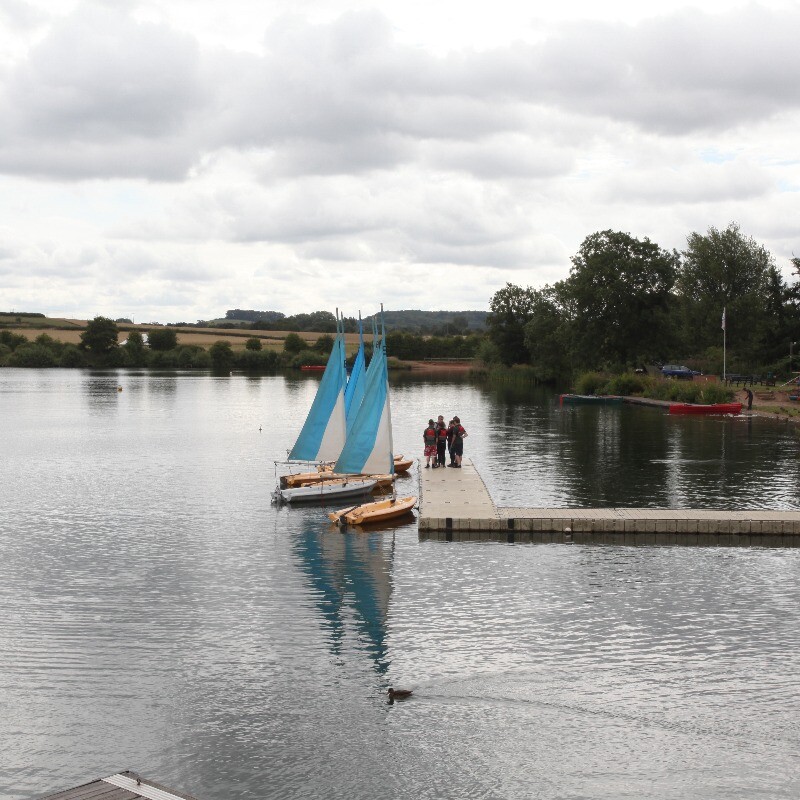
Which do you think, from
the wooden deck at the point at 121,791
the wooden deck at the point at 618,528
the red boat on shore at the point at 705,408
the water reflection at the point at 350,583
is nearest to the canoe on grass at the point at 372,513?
the water reflection at the point at 350,583

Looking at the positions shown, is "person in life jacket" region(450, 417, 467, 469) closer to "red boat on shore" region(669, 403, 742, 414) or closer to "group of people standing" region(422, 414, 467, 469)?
"group of people standing" region(422, 414, 467, 469)

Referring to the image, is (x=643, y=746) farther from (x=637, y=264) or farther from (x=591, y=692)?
(x=637, y=264)

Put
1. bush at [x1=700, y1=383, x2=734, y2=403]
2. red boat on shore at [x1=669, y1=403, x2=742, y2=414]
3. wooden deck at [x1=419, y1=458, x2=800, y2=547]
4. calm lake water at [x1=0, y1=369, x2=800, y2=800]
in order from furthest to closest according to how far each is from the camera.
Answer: bush at [x1=700, y1=383, x2=734, y2=403] < red boat on shore at [x1=669, y1=403, x2=742, y2=414] < wooden deck at [x1=419, y1=458, x2=800, y2=547] < calm lake water at [x1=0, y1=369, x2=800, y2=800]

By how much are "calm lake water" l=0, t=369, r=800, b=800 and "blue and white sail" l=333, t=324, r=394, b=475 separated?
281 cm

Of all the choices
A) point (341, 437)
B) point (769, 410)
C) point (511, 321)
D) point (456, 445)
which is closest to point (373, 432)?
point (341, 437)

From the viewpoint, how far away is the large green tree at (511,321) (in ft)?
512

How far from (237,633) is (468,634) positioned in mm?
5196

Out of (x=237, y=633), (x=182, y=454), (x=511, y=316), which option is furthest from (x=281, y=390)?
(x=237, y=633)

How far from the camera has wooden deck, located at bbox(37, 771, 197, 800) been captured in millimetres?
12828

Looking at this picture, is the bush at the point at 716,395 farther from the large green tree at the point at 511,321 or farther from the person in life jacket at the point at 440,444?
the large green tree at the point at 511,321

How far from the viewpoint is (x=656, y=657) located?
20.7 metres

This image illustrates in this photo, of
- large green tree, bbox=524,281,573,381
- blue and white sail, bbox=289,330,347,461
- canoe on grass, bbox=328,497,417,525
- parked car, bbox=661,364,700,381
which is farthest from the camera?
large green tree, bbox=524,281,573,381

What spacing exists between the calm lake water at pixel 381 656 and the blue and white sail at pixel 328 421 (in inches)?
144

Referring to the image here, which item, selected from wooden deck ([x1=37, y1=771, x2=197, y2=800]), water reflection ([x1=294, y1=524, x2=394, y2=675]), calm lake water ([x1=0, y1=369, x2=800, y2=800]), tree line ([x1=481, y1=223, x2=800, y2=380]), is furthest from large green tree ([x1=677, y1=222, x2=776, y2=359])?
wooden deck ([x1=37, y1=771, x2=197, y2=800])
